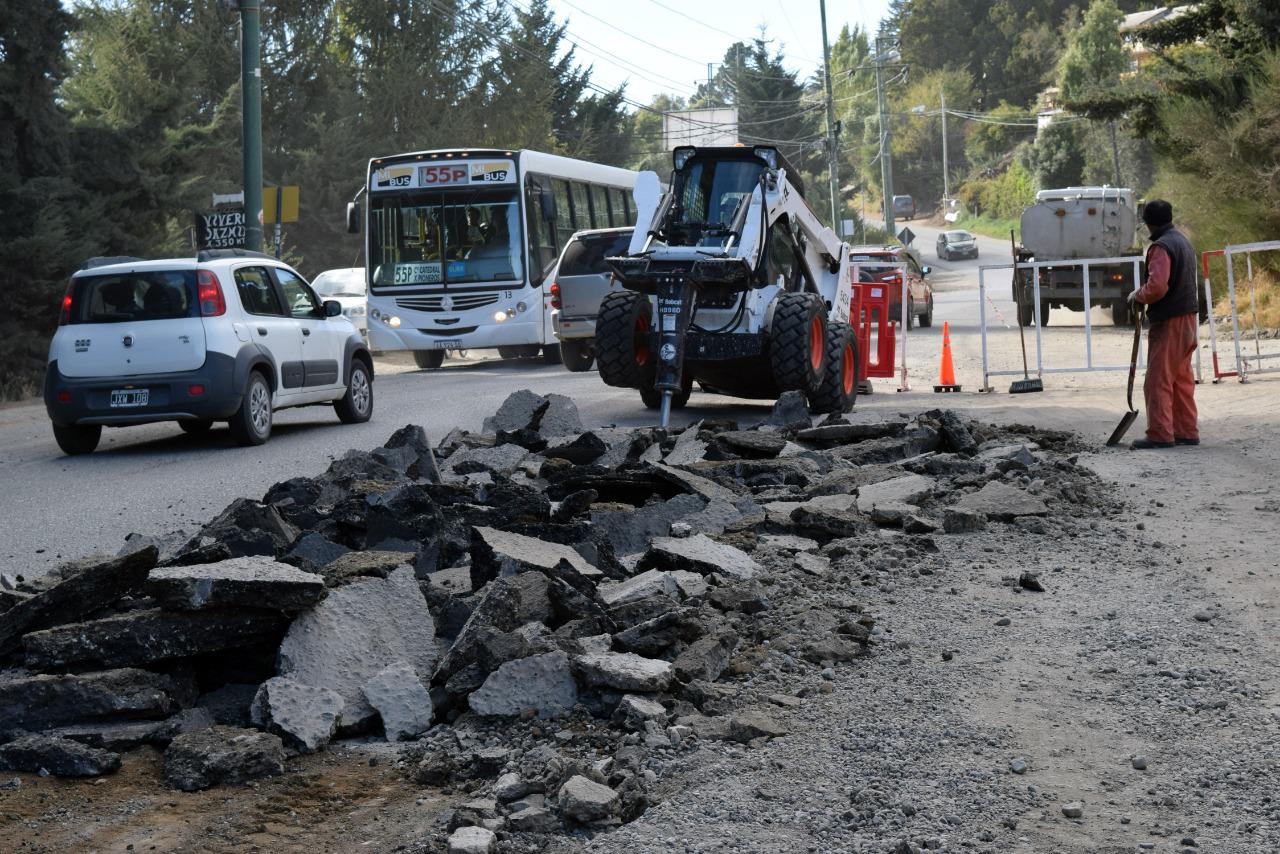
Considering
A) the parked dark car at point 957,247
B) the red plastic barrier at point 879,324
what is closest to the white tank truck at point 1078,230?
the red plastic barrier at point 879,324

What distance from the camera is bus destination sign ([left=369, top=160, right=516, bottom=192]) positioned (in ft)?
81.5

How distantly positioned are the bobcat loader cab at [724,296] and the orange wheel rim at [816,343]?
13 mm

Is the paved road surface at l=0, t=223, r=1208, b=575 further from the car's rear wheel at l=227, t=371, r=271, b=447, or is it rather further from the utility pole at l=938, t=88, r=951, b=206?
the utility pole at l=938, t=88, r=951, b=206

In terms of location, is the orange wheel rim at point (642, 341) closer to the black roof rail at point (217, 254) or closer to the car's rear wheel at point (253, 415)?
the car's rear wheel at point (253, 415)

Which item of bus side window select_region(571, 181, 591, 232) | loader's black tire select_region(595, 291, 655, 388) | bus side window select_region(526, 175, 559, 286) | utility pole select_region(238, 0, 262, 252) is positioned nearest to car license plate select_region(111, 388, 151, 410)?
loader's black tire select_region(595, 291, 655, 388)

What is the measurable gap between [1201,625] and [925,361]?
18.1 m

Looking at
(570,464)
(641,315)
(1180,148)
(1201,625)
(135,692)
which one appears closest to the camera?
(135,692)

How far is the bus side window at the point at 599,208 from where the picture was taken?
95.2 feet

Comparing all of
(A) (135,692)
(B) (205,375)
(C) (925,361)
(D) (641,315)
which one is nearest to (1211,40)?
(C) (925,361)

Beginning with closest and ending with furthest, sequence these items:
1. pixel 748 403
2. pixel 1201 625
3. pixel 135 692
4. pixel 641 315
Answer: pixel 135 692 → pixel 1201 625 → pixel 641 315 → pixel 748 403

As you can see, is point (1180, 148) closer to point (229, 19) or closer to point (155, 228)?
point (155, 228)

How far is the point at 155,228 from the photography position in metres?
A: 26.3

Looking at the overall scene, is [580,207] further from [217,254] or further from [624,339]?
[217,254]

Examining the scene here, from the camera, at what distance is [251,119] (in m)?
21.7
